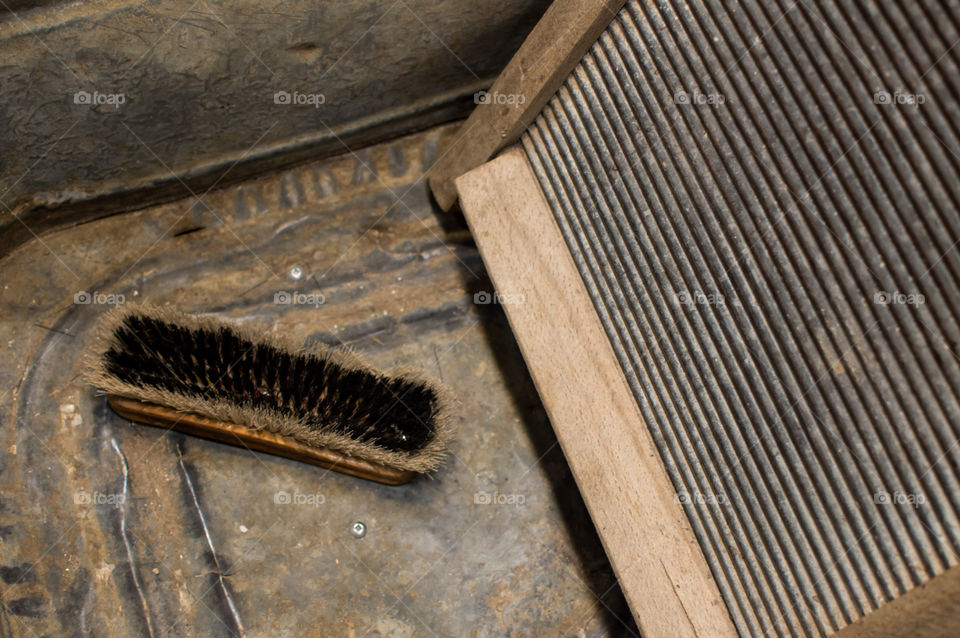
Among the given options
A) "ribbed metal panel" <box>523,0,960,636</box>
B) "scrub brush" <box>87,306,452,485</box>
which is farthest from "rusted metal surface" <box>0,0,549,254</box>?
"ribbed metal panel" <box>523,0,960,636</box>

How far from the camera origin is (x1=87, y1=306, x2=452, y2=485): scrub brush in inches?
80.8

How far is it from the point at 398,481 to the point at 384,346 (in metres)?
0.42

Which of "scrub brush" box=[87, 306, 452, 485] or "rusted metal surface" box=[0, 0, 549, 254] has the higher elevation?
"rusted metal surface" box=[0, 0, 549, 254]

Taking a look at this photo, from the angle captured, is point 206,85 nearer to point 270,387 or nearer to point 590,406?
point 270,387

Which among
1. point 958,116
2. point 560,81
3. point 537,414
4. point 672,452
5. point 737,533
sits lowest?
point 737,533

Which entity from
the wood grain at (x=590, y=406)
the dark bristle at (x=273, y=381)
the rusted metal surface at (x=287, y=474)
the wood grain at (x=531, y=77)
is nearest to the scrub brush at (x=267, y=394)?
the dark bristle at (x=273, y=381)

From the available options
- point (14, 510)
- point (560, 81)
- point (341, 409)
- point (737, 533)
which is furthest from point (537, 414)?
point (14, 510)

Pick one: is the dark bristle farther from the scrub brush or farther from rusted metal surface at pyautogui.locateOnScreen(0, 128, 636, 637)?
rusted metal surface at pyautogui.locateOnScreen(0, 128, 636, 637)

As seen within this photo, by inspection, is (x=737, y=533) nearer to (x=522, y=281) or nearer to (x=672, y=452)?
(x=672, y=452)

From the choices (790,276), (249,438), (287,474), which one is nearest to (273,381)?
(249,438)

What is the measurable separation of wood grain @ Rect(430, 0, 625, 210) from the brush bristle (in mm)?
645

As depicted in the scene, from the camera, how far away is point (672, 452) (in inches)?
69.5

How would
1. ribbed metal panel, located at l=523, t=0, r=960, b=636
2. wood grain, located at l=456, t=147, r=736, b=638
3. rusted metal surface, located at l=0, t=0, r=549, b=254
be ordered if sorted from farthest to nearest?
rusted metal surface, located at l=0, t=0, r=549, b=254, wood grain, located at l=456, t=147, r=736, b=638, ribbed metal panel, located at l=523, t=0, r=960, b=636

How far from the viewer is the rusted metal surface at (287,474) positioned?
7.01ft
